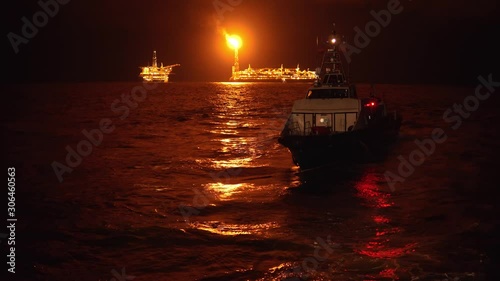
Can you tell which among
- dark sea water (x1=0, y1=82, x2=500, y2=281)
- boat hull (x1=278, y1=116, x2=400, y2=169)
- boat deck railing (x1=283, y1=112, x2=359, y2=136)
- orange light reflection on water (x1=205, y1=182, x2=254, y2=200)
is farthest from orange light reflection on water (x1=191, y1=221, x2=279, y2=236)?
boat deck railing (x1=283, y1=112, x2=359, y2=136)

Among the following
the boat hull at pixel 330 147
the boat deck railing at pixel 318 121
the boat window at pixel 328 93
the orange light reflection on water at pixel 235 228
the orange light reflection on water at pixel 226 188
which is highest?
the boat window at pixel 328 93

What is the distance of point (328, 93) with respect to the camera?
2720 centimetres

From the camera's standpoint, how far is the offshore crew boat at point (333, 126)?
75.5 ft

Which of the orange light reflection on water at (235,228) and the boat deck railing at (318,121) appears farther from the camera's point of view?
the boat deck railing at (318,121)

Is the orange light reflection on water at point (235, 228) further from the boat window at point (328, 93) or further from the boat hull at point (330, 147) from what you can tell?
the boat window at point (328, 93)

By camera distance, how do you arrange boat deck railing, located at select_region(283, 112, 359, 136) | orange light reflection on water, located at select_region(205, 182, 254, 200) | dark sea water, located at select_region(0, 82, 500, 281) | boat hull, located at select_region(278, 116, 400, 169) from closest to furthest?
1. dark sea water, located at select_region(0, 82, 500, 281)
2. orange light reflection on water, located at select_region(205, 182, 254, 200)
3. boat hull, located at select_region(278, 116, 400, 169)
4. boat deck railing, located at select_region(283, 112, 359, 136)

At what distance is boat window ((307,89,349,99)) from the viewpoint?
27109 mm

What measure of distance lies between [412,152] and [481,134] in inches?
476

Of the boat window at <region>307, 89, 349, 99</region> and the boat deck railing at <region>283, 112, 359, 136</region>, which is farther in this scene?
the boat window at <region>307, 89, 349, 99</region>

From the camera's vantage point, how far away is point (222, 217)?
16.1 meters

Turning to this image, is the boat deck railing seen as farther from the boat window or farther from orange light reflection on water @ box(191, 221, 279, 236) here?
orange light reflection on water @ box(191, 221, 279, 236)

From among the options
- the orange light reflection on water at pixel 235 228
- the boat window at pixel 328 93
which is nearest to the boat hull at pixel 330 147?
the boat window at pixel 328 93

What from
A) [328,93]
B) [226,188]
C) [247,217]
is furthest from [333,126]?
[247,217]

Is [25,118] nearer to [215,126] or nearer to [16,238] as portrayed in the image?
[215,126]
